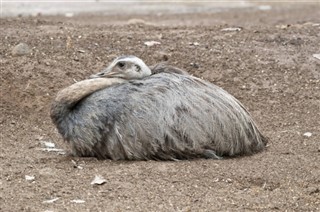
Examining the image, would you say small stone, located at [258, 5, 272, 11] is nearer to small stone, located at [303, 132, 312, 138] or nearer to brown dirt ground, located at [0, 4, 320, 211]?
brown dirt ground, located at [0, 4, 320, 211]

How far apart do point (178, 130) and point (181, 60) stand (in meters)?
2.81

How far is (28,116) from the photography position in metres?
8.25

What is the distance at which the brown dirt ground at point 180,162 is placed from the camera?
5.82 metres

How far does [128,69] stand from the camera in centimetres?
726

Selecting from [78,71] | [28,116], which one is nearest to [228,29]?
[78,71]

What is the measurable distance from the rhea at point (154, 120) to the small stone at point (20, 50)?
2219 millimetres

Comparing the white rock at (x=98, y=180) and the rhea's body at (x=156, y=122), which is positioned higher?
the rhea's body at (x=156, y=122)

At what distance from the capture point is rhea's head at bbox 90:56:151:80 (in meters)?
7.24

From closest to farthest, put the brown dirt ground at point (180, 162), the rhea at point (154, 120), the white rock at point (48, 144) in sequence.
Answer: the brown dirt ground at point (180, 162) → the rhea at point (154, 120) → the white rock at point (48, 144)

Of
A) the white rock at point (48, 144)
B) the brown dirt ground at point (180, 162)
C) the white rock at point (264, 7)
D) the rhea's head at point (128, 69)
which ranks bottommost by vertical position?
the white rock at point (264, 7)

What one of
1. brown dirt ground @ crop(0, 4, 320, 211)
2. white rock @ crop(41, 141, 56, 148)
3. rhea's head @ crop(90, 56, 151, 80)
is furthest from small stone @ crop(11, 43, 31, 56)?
rhea's head @ crop(90, 56, 151, 80)

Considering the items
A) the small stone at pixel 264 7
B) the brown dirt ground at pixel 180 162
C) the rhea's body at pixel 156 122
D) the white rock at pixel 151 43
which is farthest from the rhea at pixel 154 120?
the small stone at pixel 264 7

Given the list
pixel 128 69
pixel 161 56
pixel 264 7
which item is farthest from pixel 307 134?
pixel 264 7

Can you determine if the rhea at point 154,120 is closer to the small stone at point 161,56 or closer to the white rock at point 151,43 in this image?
the small stone at point 161,56
